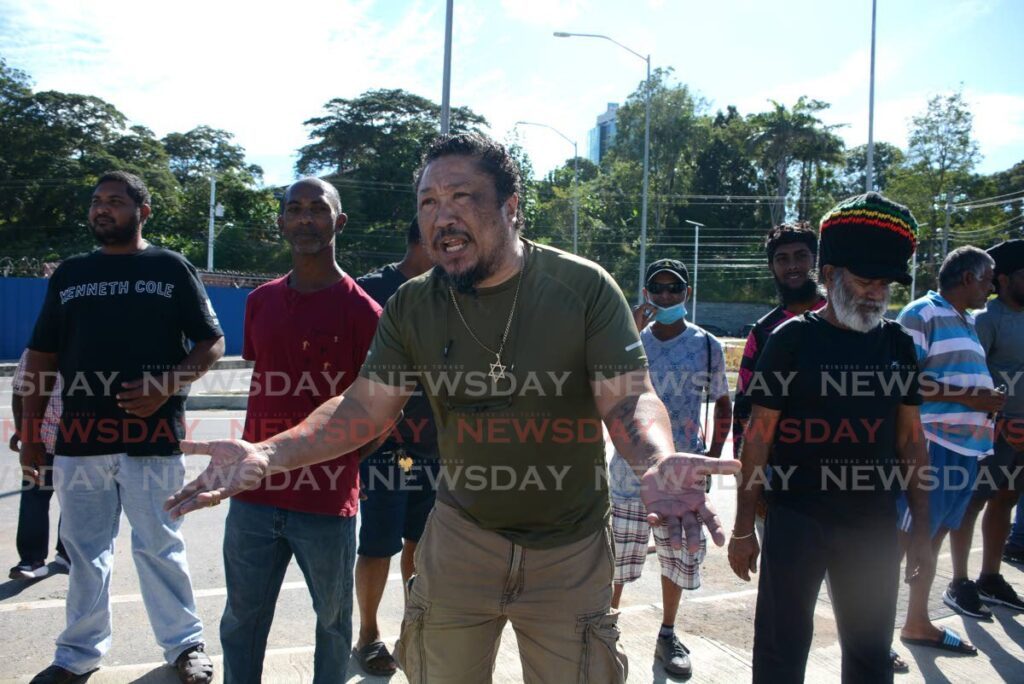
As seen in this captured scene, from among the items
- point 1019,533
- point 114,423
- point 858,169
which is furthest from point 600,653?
point 858,169

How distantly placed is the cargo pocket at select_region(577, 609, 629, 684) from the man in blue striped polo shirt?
239 cm

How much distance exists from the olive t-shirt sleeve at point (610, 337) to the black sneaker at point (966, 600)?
3.40 meters

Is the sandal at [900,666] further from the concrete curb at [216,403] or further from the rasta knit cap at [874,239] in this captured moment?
the concrete curb at [216,403]

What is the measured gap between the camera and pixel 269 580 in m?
2.86

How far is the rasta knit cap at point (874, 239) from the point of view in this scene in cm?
285

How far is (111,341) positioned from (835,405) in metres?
3.01

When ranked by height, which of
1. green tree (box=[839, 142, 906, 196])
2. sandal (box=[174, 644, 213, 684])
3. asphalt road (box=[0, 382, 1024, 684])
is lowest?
asphalt road (box=[0, 382, 1024, 684])

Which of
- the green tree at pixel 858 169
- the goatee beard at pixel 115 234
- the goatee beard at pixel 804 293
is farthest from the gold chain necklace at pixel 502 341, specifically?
the green tree at pixel 858 169

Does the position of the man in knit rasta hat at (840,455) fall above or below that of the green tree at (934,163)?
below

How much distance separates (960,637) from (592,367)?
3.11 meters

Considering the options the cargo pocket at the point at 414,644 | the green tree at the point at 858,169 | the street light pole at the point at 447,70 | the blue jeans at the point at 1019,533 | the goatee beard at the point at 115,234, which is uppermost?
the green tree at the point at 858,169

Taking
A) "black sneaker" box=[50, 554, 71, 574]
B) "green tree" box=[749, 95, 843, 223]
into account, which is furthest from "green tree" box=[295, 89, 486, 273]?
"black sneaker" box=[50, 554, 71, 574]

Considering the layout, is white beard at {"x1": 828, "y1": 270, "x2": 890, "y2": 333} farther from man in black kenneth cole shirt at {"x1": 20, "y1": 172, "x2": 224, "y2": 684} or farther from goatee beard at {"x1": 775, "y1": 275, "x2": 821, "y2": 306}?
man in black kenneth cole shirt at {"x1": 20, "y1": 172, "x2": 224, "y2": 684}

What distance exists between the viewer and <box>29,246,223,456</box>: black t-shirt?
132 inches
